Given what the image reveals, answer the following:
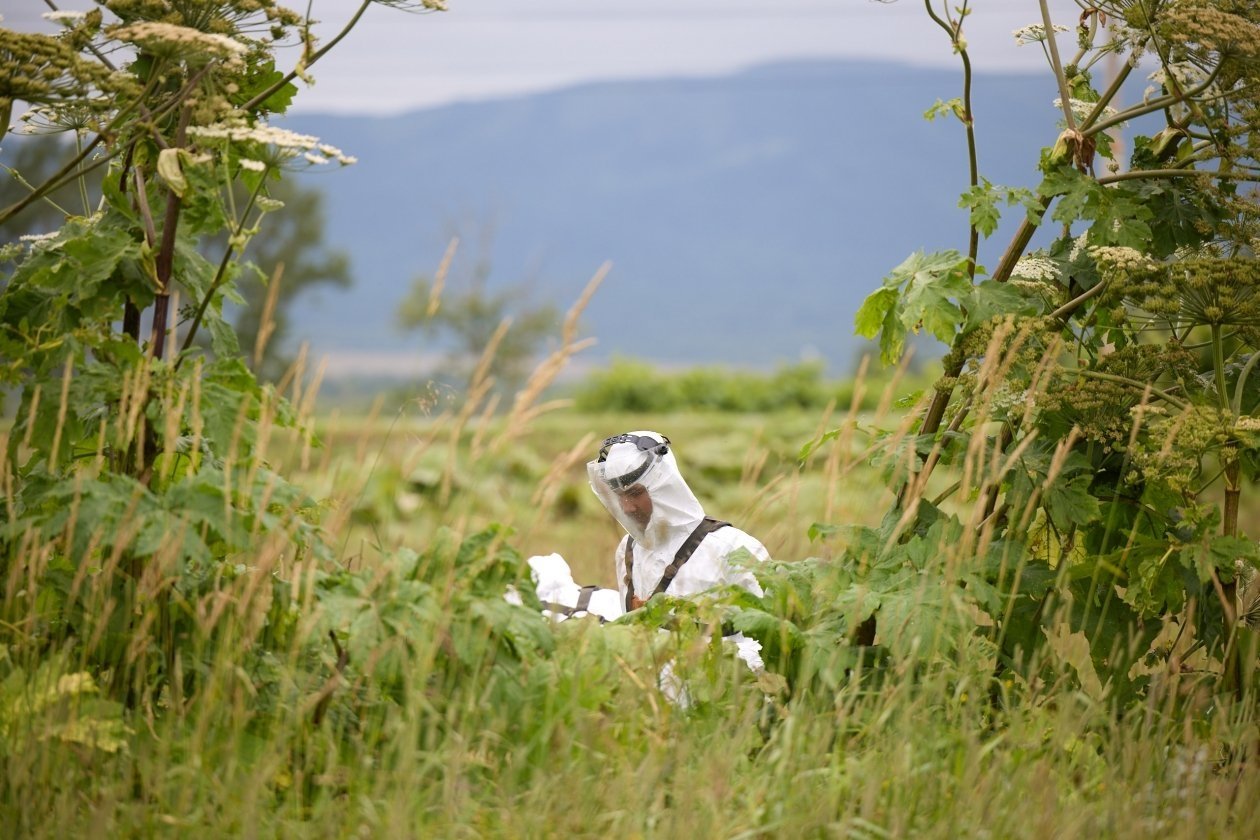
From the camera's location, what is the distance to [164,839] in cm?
246

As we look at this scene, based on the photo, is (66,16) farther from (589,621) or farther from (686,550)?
(686,550)

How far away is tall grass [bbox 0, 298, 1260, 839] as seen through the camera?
8.38 feet

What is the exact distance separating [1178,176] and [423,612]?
260cm

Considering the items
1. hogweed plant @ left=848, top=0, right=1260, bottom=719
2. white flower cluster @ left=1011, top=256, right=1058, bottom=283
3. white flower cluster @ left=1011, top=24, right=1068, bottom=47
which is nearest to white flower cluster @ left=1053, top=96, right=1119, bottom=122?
hogweed plant @ left=848, top=0, right=1260, bottom=719

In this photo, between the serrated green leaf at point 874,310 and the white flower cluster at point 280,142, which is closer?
the white flower cluster at point 280,142

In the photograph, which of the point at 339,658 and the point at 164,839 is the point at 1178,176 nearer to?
the point at 339,658

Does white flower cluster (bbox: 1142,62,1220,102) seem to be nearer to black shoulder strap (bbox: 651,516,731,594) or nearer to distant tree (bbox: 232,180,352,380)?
black shoulder strap (bbox: 651,516,731,594)

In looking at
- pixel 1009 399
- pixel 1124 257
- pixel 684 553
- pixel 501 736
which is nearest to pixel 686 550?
pixel 684 553

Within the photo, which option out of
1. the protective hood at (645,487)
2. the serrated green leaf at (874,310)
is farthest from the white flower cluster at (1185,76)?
the protective hood at (645,487)

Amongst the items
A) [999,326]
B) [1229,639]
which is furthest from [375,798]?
[1229,639]

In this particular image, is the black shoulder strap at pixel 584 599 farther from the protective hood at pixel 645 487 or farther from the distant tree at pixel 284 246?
the distant tree at pixel 284 246

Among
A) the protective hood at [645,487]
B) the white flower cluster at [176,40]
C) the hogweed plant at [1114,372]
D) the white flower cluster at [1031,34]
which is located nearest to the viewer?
the white flower cluster at [176,40]

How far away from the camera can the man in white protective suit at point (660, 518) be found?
415 centimetres

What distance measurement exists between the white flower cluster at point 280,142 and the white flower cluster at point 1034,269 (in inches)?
77.2
